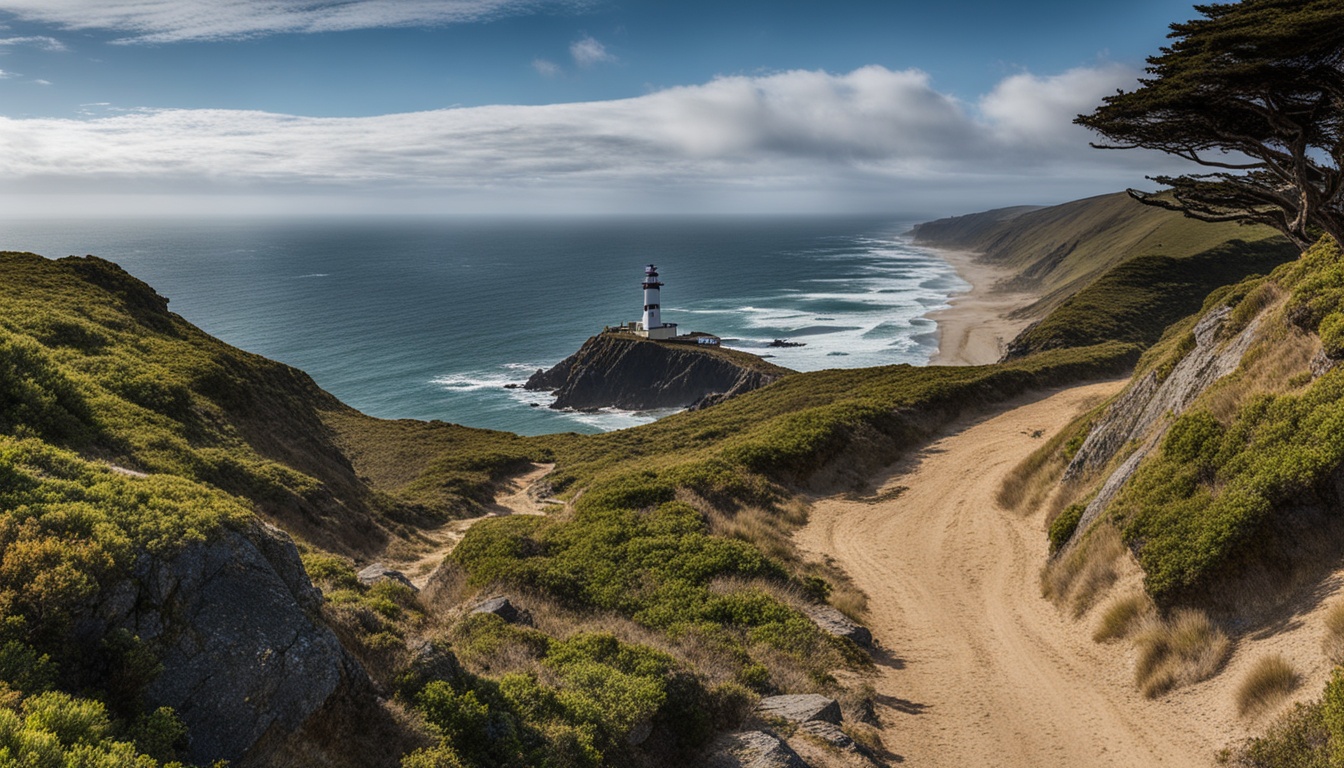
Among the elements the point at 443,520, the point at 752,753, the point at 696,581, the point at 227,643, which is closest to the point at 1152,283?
the point at 443,520

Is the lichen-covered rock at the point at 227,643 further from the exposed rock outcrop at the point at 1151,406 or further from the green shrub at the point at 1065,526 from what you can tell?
the green shrub at the point at 1065,526

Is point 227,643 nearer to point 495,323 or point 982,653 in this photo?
point 982,653

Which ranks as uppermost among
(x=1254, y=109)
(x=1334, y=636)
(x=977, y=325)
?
(x=1254, y=109)

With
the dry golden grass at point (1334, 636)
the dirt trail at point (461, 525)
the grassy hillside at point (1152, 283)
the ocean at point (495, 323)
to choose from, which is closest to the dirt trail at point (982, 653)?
the dry golden grass at point (1334, 636)

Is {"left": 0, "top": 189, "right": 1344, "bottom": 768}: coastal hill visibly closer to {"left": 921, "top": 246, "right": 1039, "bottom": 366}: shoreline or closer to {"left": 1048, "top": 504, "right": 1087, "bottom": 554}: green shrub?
{"left": 1048, "top": 504, "right": 1087, "bottom": 554}: green shrub

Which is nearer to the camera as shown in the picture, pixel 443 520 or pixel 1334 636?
pixel 1334 636

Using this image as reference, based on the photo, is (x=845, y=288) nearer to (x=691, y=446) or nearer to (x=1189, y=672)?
(x=691, y=446)

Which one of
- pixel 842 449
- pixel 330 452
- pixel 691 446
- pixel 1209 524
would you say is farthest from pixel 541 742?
pixel 691 446
